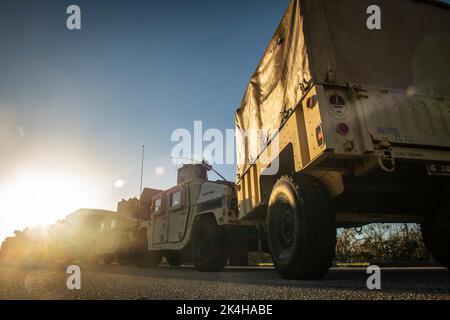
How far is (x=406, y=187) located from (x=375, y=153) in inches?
53.3

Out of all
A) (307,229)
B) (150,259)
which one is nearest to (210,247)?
(307,229)

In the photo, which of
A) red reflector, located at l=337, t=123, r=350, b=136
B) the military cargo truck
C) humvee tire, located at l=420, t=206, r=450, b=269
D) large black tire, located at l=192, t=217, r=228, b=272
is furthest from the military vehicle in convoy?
red reflector, located at l=337, t=123, r=350, b=136

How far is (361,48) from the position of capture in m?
3.78

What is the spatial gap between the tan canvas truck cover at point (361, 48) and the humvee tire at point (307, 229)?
0.97m

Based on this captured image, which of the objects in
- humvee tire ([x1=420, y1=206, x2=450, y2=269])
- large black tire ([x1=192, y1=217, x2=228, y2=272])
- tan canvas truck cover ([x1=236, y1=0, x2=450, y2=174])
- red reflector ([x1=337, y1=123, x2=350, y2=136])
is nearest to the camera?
red reflector ([x1=337, y1=123, x2=350, y2=136])

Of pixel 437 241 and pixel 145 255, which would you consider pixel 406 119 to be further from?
pixel 145 255

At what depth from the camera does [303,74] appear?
11.9 ft

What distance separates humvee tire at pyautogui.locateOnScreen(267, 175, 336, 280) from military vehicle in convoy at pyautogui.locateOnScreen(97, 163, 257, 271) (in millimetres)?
2661

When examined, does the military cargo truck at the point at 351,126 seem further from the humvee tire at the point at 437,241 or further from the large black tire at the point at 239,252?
the large black tire at the point at 239,252

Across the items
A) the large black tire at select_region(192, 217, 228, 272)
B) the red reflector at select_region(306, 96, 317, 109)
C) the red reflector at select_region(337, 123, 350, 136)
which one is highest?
the red reflector at select_region(306, 96, 317, 109)

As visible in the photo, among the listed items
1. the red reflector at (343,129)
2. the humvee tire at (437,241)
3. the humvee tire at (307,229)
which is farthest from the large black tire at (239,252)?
the red reflector at (343,129)

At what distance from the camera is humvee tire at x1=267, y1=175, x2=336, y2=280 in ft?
10.6

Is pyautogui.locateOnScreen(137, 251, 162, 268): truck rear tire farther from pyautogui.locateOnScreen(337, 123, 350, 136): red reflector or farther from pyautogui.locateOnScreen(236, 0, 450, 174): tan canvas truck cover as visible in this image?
pyautogui.locateOnScreen(337, 123, 350, 136): red reflector
